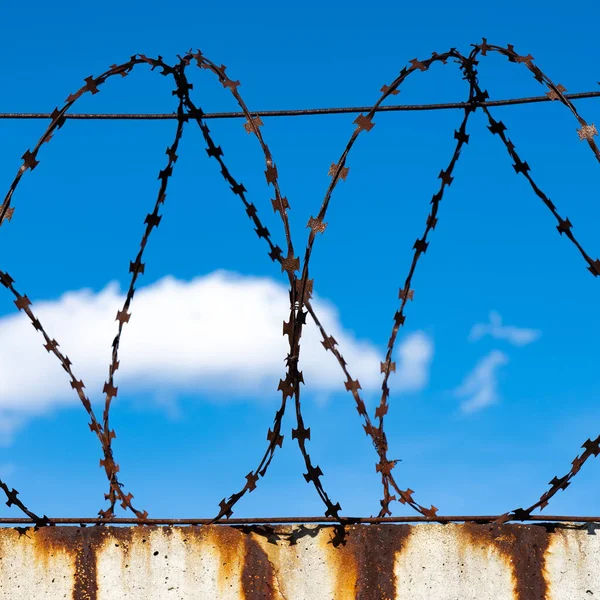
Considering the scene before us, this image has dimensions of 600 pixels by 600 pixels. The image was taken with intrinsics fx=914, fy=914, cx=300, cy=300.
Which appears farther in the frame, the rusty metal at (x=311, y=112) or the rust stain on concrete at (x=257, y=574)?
the rusty metal at (x=311, y=112)

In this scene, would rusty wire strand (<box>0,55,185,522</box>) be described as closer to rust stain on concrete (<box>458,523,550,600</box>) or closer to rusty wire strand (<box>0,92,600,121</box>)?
rusty wire strand (<box>0,92,600,121</box>)

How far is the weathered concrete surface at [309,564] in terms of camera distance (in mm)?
4484

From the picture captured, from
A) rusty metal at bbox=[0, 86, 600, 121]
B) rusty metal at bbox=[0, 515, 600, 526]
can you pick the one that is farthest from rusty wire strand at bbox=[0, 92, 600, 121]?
rusty metal at bbox=[0, 515, 600, 526]

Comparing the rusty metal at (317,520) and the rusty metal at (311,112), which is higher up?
the rusty metal at (311,112)

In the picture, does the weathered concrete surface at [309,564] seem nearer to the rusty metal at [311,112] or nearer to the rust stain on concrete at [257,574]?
the rust stain on concrete at [257,574]

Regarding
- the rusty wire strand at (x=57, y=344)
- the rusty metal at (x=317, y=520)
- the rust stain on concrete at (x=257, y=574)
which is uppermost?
the rusty wire strand at (x=57, y=344)

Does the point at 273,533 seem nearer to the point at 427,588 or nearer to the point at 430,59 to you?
the point at 427,588

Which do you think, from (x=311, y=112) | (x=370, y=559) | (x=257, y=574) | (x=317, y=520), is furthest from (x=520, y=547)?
(x=311, y=112)

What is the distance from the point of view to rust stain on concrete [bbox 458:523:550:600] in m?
4.52

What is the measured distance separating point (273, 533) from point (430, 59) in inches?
105

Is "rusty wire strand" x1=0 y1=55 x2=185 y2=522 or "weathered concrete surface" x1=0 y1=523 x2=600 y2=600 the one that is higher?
"rusty wire strand" x1=0 y1=55 x2=185 y2=522

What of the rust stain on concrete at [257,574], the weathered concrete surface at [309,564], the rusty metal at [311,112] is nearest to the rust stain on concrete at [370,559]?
the weathered concrete surface at [309,564]

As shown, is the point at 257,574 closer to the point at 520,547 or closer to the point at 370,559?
the point at 370,559

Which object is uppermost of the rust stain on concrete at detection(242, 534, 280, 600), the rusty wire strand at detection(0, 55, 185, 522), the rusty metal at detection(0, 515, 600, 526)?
the rusty wire strand at detection(0, 55, 185, 522)
